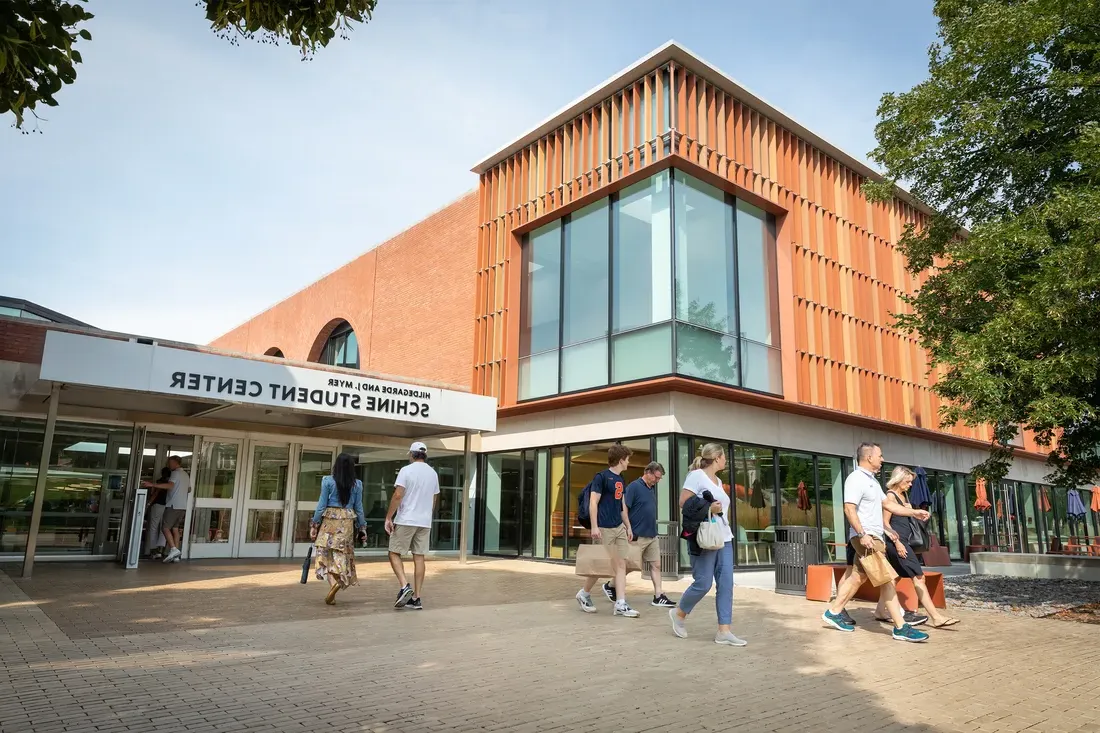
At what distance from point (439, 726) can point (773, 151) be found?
1608 cm

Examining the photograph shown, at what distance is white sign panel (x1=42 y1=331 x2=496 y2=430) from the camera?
33.8 ft

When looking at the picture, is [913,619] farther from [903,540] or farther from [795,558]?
[795,558]

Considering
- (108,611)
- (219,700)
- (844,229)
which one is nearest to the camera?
(219,700)

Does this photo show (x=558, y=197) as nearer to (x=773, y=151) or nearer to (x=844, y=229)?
(x=773, y=151)

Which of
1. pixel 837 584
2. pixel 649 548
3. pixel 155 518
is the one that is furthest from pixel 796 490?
pixel 155 518

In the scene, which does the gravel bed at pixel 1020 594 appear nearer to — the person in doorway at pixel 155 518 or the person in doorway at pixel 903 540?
the person in doorway at pixel 903 540

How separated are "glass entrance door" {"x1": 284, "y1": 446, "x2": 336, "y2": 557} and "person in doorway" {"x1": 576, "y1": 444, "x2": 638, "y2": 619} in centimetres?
901

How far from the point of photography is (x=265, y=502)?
1535 centimetres

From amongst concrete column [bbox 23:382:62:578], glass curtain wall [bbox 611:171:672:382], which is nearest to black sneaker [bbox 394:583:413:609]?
concrete column [bbox 23:382:62:578]

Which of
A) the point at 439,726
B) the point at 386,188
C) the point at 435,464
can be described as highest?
the point at 386,188

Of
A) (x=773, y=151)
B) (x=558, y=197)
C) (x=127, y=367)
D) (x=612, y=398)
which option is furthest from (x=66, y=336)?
(x=773, y=151)

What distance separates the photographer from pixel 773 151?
56.7 feet

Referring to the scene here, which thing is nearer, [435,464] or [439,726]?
[439,726]

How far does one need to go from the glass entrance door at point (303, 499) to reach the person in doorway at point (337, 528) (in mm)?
7085
